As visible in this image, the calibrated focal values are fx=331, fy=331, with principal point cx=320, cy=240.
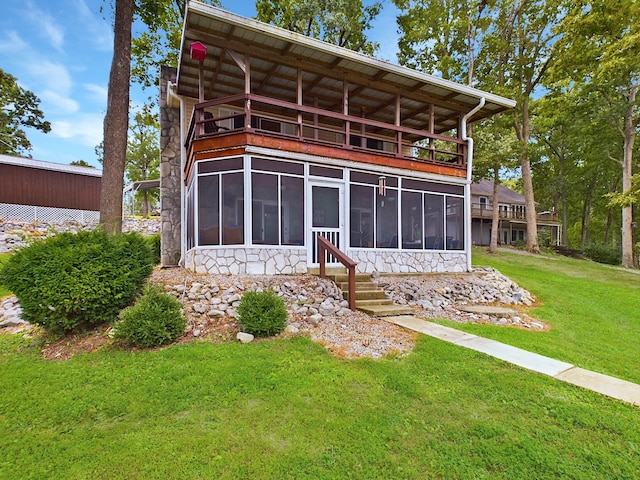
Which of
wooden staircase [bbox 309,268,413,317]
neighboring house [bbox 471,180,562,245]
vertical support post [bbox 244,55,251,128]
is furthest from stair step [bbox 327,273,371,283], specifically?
neighboring house [bbox 471,180,562,245]

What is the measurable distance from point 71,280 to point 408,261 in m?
7.80

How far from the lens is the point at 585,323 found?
7.14 m

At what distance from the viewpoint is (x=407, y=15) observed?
19.0 meters

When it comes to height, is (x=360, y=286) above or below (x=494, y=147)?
below

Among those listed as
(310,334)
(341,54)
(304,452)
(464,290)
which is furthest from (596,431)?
(341,54)

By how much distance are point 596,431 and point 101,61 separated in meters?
17.3

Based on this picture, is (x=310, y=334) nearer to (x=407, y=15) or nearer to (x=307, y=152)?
(x=307, y=152)

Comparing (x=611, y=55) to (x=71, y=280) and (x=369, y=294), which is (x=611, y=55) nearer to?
(x=369, y=294)

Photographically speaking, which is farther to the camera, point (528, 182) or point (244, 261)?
point (528, 182)

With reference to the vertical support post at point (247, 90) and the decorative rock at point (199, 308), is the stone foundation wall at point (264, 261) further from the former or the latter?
the vertical support post at point (247, 90)

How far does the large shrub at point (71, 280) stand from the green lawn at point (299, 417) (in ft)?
2.03

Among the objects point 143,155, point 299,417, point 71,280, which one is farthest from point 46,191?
point 299,417

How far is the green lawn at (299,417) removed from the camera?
8.04 feet

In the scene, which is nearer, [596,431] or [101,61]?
[596,431]
